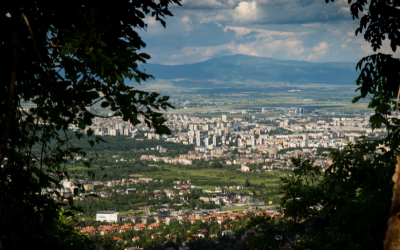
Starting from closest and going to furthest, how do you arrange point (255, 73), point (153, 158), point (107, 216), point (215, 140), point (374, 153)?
point (374, 153), point (107, 216), point (153, 158), point (215, 140), point (255, 73)

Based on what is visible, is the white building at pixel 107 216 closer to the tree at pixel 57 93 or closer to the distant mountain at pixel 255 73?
the tree at pixel 57 93

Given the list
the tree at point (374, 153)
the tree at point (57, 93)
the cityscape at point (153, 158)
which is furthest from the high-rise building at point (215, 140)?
the tree at point (57, 93)

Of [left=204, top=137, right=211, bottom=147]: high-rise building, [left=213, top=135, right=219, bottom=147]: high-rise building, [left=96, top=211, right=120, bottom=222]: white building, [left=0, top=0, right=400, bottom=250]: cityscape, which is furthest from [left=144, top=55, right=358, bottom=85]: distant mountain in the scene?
[left=96, top=211, right=120, bottom=222]: white building

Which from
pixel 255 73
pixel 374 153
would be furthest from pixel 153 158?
pixel 255 73

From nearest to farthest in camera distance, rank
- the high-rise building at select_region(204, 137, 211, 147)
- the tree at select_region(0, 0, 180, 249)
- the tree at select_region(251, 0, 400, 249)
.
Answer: the tree at select_region(0, 0, 180, 249) < the tree at select_region(251, 0, 400, 249) < the high-rise building at select_region(204, 137, 211, 147)

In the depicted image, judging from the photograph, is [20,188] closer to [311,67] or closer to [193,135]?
[193,135]

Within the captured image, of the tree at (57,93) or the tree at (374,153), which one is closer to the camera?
the tree at (57,93)

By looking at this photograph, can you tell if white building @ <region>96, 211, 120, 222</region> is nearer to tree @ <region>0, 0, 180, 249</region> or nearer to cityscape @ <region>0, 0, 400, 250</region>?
cityscape @ <region>0, 0, 400, 250</region>

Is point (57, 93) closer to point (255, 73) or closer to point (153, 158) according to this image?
point (153, 158)

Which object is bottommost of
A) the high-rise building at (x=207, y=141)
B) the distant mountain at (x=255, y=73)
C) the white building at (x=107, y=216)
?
the white building at (x=107, y=216)

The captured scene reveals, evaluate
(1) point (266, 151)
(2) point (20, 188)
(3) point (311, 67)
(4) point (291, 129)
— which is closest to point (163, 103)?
(2) point (20, 188)

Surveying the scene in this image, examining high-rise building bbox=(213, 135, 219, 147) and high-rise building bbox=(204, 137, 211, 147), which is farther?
high-rise building bbox=(213, 135, 219, 147)
